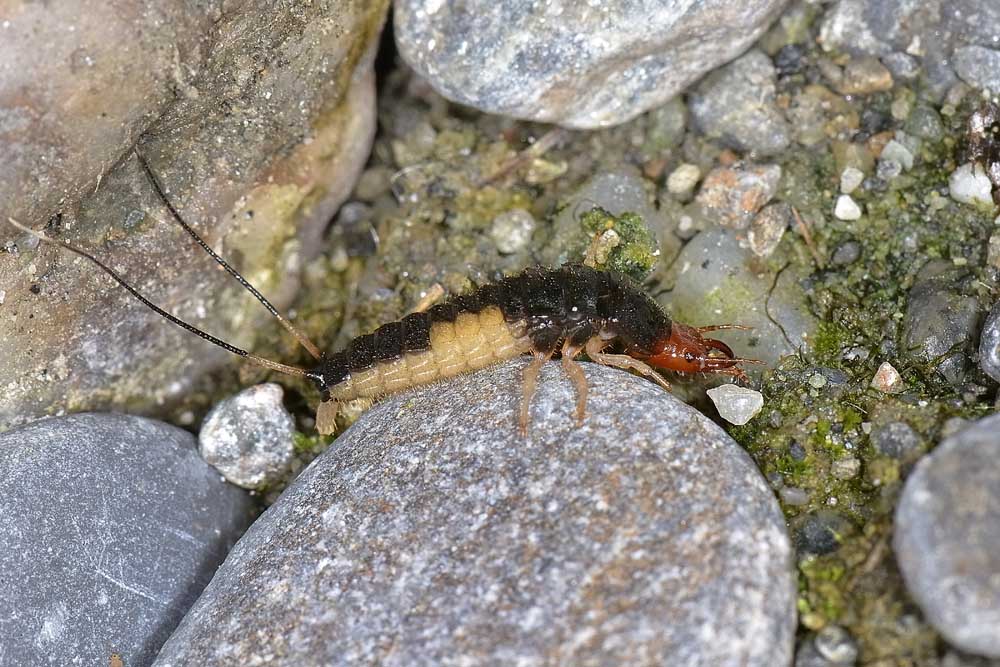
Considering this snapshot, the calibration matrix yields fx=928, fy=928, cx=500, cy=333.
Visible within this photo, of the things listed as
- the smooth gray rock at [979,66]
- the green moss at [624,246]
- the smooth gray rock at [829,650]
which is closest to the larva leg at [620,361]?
the green moss at [624,246]

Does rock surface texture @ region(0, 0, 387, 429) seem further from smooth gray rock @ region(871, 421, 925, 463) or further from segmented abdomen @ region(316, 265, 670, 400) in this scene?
smooth gray rock @ region(871, 421, 925, 463)

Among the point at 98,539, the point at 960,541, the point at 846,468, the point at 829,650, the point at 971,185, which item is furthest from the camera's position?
the point at 971,185

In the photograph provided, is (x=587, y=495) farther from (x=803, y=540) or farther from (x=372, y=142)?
(x=372, y=142)

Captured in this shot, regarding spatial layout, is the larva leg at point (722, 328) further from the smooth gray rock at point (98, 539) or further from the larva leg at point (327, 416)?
the smooth gray rock at point (98, 539)

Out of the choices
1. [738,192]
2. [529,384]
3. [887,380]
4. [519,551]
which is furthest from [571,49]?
[519,551]

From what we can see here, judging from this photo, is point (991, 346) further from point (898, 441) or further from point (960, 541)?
point (960, 541)

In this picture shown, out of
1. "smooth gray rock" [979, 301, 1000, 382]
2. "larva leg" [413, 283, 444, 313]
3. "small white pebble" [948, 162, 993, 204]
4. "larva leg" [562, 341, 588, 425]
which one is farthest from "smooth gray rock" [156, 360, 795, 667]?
"small white pebble" [948, 162, 993, 204]
